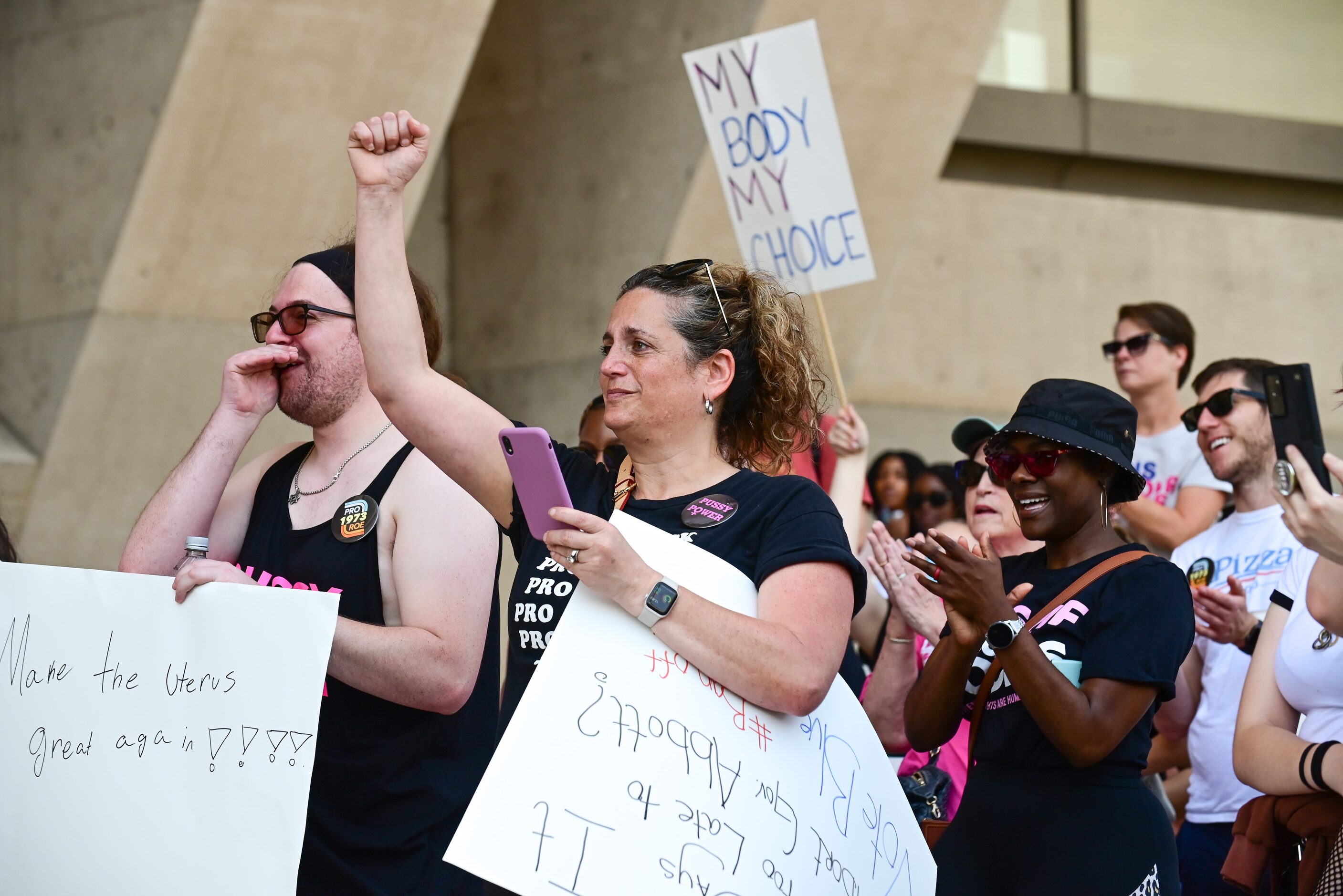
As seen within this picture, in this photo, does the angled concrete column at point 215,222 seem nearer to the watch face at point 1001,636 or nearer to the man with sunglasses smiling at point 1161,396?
the man with sunglasses smiling at point 1161,396

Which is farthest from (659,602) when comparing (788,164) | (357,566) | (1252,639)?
(788,164)

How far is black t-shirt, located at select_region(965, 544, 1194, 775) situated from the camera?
2500 mm

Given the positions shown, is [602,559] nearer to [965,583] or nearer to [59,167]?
[965,583]

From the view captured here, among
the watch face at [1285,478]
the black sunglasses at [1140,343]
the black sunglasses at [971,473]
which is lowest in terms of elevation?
the watch face at [1285,478]

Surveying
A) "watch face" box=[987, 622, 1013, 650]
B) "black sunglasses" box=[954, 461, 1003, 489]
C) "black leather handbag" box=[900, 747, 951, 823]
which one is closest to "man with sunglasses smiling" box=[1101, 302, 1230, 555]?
"black sunglasses" box=[954, 461, 1003, 489]

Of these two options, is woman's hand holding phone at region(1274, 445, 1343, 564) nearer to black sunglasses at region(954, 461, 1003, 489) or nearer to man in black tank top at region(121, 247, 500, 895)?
black sunglasses at region(954, 461, 1003, 489)

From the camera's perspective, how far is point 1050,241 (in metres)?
9.16

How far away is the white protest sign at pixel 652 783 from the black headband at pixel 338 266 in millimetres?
891

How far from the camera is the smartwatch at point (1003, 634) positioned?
2391mm

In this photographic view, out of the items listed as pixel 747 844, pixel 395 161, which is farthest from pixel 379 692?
pixel 395 161

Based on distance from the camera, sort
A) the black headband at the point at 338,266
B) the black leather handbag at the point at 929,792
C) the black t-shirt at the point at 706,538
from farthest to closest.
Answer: the black leather handbag at the point at 929,792
the black headband at the point at 338,266
the black t-shirt at the point at 706,538

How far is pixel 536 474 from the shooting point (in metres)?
2.02

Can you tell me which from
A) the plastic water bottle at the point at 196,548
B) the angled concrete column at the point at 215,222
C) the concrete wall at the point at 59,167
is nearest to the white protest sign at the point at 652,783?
the plastic water bottle at the point at 196,548

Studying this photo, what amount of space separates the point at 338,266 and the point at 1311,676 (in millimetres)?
2105
